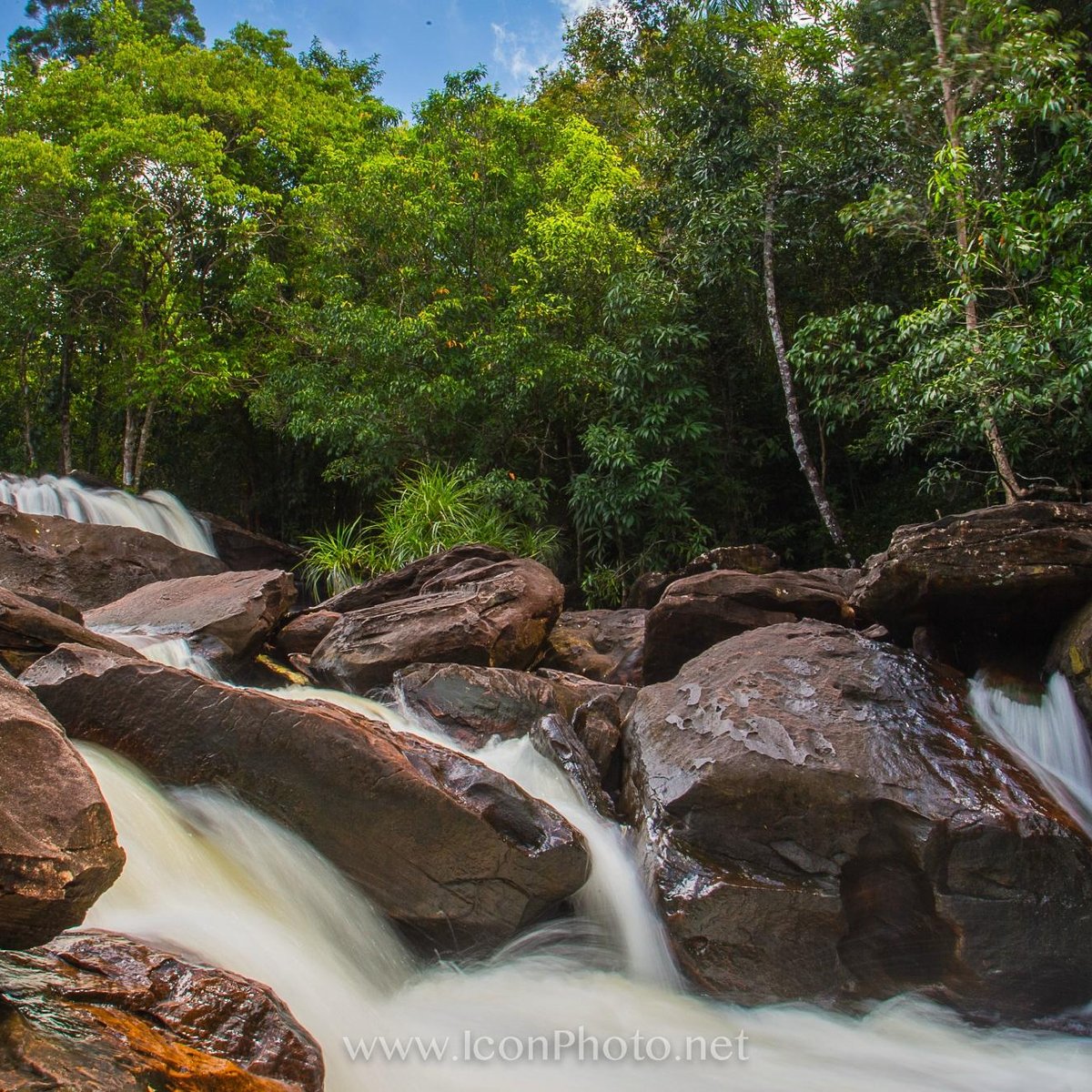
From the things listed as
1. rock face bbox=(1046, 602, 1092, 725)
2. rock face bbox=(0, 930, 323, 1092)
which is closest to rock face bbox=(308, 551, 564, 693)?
rock face bbox=(1046, 602, 1092, 725)

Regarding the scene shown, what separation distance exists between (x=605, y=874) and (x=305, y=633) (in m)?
4.56

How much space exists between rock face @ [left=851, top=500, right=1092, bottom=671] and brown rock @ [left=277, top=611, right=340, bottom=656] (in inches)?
187

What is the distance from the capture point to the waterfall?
3500 millimetres

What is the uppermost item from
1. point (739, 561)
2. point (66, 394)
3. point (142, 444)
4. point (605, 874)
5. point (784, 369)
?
point (66, 394)

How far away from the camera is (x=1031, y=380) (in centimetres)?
829

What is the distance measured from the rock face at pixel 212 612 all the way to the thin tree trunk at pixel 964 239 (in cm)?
654

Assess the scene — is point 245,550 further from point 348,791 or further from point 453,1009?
Result: point 453,1009

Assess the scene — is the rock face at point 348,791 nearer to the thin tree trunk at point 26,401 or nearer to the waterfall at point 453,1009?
the waterfall at point 453,1009

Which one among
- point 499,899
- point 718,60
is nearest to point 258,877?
point 499,899

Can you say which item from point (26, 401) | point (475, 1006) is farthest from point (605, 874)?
point (26, 401)

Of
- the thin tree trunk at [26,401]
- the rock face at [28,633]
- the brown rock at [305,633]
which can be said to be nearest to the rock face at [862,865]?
the rock face at [28,633]

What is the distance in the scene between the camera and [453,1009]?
3900 mm

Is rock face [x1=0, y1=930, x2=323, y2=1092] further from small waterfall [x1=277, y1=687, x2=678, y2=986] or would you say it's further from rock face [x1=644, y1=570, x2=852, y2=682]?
rock face [x1=644, y1=570, x2=852, y2=682]

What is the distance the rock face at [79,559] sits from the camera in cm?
987
